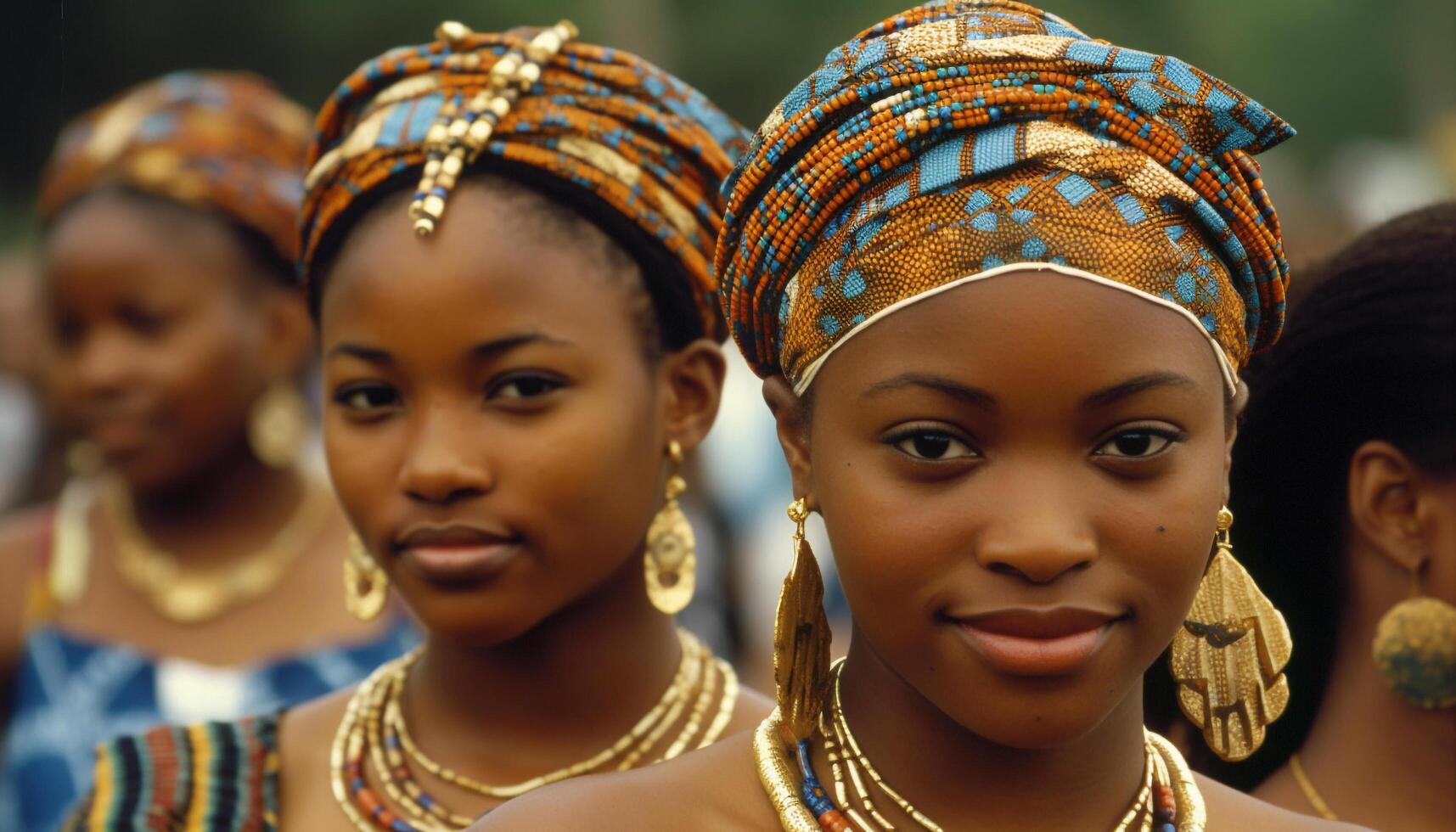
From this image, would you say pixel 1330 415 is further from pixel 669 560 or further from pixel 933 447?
pixel 933 447

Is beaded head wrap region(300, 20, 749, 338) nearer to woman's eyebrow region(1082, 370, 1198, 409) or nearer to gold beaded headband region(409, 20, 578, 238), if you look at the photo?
gold beaded headband region(409, 20, 578, 238)

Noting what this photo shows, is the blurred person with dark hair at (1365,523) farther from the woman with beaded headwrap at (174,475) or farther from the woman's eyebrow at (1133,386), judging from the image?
the woman with beaded headwrap at (174,475)

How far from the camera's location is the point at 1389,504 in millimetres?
3699

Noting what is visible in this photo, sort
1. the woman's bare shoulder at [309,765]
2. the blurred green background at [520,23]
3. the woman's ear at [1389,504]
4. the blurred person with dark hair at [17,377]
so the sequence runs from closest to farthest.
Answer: the woman's ear at [1389,504], the woman's bare shoulder at [309,765], the blurred person with dark hair at [17,377], the blurred green background at [520,23]

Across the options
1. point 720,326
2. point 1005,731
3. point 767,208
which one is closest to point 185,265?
point 720,326

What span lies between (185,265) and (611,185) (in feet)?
8.02

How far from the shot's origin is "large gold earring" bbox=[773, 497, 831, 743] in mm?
2895

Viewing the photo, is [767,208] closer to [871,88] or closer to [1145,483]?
[871,88]

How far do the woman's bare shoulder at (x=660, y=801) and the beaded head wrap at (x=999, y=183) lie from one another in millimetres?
563

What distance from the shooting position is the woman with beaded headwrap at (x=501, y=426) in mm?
3586

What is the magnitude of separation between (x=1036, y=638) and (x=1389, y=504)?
52.3 inches

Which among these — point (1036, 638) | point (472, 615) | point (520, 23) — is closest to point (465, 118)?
point (472, 615)

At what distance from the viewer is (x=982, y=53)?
2834 millimetres

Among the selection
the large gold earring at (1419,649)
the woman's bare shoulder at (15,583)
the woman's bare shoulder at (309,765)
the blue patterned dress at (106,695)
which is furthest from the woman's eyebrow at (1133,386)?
the woman's bare shoulder at (15,583)
